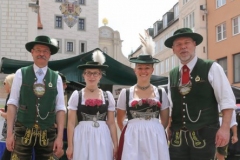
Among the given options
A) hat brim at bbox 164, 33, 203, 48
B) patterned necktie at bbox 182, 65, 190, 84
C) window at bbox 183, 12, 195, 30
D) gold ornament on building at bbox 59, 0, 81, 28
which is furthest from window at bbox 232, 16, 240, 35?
gold ornament on building at bbox 59, 0, 81, 28

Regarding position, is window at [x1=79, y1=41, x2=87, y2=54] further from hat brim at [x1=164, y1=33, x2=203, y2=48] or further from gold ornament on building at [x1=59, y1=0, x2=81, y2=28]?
hat brim at [x1=164, y1=33, x2=203, y2=48]

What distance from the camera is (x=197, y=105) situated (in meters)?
3.32

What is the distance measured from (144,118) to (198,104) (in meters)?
0.68

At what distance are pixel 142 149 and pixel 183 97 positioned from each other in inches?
28.1

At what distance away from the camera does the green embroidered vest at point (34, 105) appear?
3.51m

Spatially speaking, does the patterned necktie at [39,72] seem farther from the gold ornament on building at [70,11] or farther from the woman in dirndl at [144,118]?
the gold ornament on building at [70,11]

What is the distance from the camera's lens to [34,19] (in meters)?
14.0

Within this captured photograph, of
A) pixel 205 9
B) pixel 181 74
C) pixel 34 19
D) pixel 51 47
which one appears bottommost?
pixel 181 74

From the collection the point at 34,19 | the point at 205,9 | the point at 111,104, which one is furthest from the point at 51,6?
the point at 111,104

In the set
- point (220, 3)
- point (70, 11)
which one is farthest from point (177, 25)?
point (70, 11)

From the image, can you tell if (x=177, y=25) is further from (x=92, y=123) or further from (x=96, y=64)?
(x=92, y=123)

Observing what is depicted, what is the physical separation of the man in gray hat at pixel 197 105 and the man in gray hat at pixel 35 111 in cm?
124

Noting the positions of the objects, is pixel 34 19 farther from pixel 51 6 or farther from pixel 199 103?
pixel 51 6

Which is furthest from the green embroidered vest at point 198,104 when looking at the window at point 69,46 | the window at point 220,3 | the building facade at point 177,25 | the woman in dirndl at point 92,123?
the window at point 69,46
